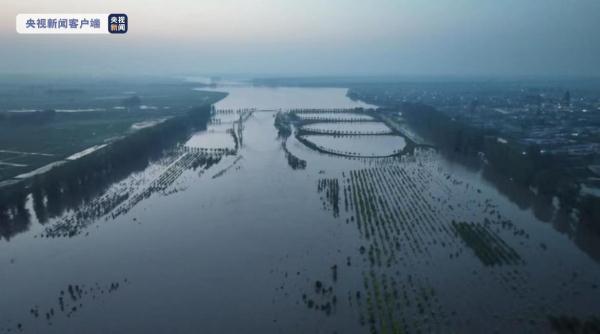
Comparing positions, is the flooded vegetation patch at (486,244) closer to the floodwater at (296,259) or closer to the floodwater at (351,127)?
the floodwater at (296,259)

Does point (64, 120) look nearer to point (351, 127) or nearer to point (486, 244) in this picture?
point (351, 127)

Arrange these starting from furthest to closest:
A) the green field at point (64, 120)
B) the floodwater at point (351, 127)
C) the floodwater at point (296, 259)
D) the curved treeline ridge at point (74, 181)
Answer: the floodwater at point (351, 127) < the green field at point (64, 120) < the curved treeline ridge at point (74, 181) < the floodwater at point (296, 259)

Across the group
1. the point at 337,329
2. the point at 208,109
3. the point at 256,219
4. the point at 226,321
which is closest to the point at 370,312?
the point at 337,329

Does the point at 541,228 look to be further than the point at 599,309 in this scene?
Yes

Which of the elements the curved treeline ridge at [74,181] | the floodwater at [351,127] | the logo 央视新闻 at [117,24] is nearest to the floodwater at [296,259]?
the curved treeline ridge at [74,181]

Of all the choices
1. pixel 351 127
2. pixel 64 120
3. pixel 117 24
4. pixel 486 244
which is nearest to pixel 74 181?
pixel 117 24

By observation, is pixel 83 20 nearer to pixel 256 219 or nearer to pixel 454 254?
pixel 256 219
